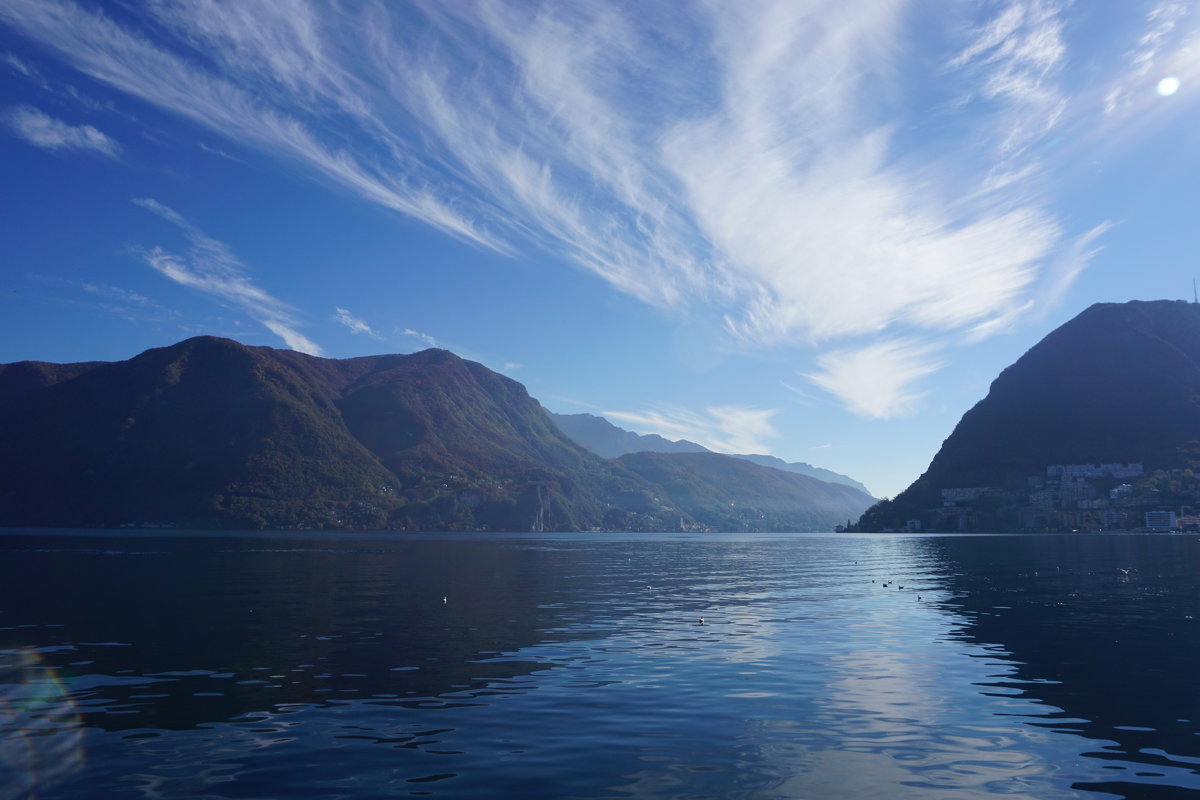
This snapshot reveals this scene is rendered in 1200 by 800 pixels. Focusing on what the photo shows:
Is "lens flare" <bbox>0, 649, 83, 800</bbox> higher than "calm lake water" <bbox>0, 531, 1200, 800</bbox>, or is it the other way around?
"calm lake water" <bbox>0, 531, 1200, 800</bbox>

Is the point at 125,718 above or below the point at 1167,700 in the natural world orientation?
below

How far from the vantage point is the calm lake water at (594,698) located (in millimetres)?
17062

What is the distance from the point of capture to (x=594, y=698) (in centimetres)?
2494

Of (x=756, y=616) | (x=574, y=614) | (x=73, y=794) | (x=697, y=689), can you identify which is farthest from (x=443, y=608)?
(x=73, y=794)

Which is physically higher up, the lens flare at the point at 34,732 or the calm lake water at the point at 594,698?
the calm lake water at the point at 594,698

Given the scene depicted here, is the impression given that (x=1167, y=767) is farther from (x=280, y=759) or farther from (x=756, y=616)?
(x=756, y=616)

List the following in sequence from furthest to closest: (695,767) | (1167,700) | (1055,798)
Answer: (1167,700)
(695,767)
(1055,798)

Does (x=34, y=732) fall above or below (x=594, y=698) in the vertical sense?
below

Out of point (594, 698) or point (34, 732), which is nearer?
point (34, 732)

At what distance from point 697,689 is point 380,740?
458 inches

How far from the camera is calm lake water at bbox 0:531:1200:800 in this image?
17062mm

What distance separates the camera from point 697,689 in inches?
1043

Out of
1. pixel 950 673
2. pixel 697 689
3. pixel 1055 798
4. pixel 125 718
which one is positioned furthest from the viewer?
pixel 950 673

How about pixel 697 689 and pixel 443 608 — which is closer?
pixel 697 689
